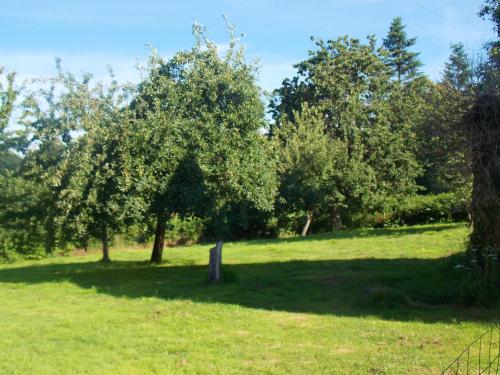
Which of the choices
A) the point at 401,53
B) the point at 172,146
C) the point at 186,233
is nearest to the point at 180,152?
the point at 172,146

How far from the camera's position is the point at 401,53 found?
5656 cm

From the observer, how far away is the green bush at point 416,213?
28188 millimetres

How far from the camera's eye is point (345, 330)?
27.8 feet

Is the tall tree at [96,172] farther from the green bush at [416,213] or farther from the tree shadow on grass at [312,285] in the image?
the green bush at [416,213]

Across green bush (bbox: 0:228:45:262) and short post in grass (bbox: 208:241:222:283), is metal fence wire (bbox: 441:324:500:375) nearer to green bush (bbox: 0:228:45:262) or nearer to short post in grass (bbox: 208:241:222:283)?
short post in grass (bbox: 208:241:222:283)

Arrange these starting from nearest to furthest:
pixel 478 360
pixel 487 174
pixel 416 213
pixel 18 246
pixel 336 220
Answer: pixel 478 360 → pixel 487 174 → pixel 18 246 → pixel 416 213 → pixel 336 220

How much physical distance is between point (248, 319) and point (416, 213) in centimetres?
2168

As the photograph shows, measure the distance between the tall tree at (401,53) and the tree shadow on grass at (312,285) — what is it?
45376 mm

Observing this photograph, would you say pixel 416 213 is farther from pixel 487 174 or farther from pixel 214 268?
pixel 487 174

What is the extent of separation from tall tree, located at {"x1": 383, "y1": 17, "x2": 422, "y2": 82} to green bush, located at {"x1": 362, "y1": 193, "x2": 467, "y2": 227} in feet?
100

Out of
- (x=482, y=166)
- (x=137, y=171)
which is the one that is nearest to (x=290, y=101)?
(x=137, y=171)

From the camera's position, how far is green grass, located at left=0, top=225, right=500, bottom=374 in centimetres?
710

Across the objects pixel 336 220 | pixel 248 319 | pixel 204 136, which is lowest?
pixel 248 319

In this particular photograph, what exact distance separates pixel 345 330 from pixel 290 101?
28855 mm
